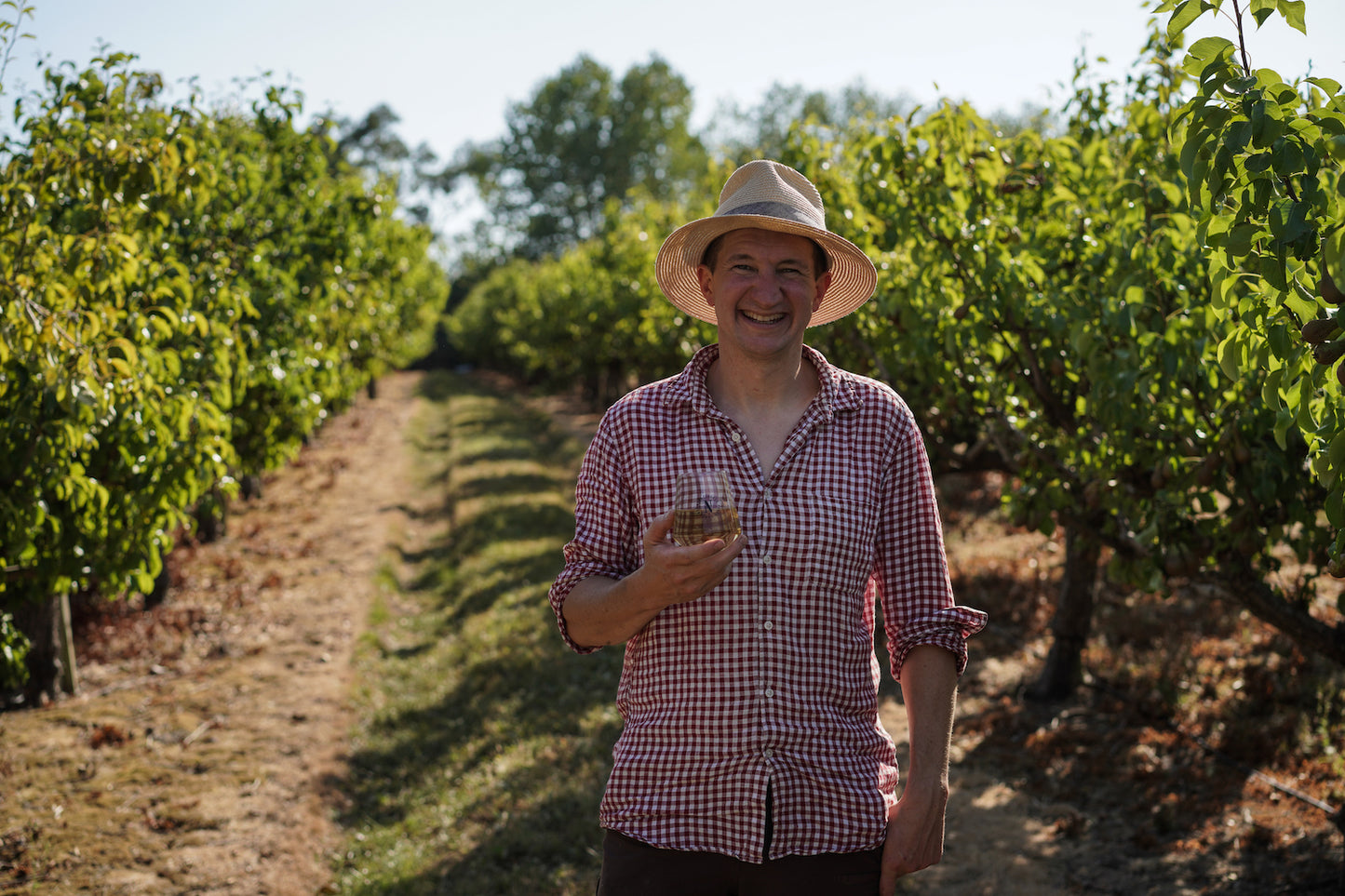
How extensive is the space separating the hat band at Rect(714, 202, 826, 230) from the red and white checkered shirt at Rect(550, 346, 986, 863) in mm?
415

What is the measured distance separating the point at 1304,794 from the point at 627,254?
54.4 ft

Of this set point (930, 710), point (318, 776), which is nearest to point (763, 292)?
point (930, 710)

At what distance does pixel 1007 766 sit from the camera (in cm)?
760

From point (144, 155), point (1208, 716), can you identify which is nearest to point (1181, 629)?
point (1208, 716)

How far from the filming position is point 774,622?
8.30 ft

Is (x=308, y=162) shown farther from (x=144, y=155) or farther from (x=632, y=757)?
(x=632, y=757)

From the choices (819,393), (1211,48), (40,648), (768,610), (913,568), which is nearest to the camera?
(1211,48)

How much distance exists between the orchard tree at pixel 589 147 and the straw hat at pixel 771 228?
232 feet

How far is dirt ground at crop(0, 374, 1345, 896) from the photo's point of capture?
5.93 metres

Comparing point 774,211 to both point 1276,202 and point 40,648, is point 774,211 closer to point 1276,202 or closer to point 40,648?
point 1276,202

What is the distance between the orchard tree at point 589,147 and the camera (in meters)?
73.4

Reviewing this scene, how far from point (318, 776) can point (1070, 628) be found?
6.11 m

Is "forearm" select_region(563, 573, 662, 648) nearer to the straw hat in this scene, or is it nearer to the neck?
the neck

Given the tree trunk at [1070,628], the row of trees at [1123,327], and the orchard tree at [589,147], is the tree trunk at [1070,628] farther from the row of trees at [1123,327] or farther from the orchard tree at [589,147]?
the orchard tree at [589,147]
